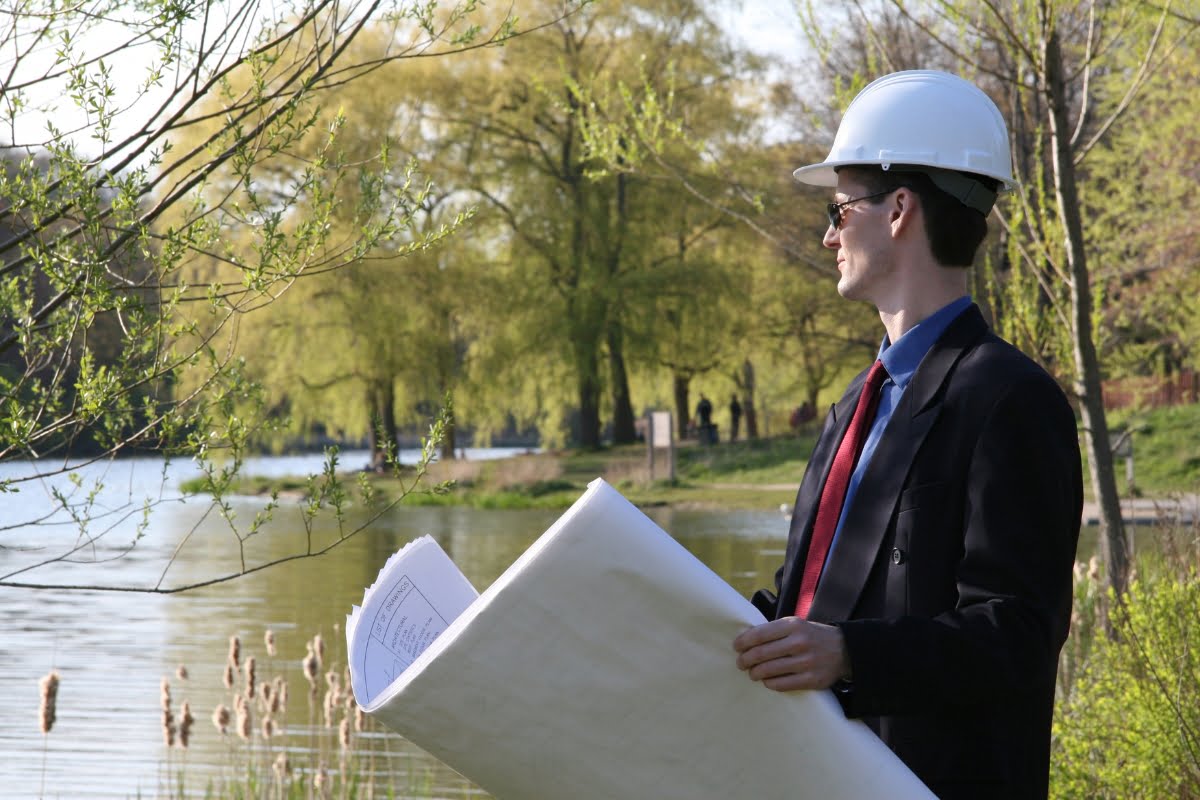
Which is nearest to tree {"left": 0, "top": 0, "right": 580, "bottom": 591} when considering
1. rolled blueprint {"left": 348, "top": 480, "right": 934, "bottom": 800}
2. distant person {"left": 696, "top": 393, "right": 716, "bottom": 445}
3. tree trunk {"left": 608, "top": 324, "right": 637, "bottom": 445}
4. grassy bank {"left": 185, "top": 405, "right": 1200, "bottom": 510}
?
rolled blueprint {"left": 348, "top": 480, "right": 934, "bottom": 800}

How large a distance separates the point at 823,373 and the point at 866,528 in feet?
120

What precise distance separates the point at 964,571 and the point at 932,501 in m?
0.10

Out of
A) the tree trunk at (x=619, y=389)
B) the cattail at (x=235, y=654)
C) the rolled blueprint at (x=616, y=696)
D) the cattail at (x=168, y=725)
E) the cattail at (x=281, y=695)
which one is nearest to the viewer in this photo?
the rolled blueprint at (x=616, y=696)

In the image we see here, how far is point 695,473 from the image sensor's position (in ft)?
107

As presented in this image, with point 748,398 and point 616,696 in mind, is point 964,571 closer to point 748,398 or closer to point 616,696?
point 616,696

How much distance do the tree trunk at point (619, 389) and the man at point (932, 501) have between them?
32289 millimetres

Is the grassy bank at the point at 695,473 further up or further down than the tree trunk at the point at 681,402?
further down

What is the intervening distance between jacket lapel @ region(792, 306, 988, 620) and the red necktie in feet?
0.15

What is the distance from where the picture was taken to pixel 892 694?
1731 mm

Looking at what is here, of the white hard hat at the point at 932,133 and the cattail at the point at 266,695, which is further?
the cattail at the point at 266,695

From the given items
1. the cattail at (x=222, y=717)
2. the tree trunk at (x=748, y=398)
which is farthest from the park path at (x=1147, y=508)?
the tree trunk at (x=748, y=398)

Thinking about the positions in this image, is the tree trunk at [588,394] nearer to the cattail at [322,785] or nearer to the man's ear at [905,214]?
the cattail at [322,785]

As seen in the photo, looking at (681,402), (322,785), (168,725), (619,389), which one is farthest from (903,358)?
(681,402)

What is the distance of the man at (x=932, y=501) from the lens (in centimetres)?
173
